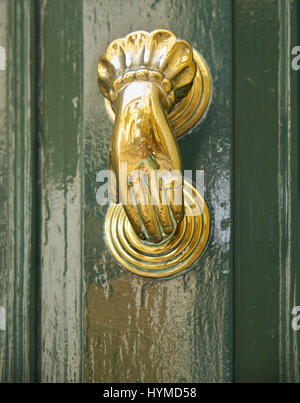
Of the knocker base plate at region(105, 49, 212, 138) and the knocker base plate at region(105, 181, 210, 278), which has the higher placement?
the knocker base plate at region(105, 49, 212, 138)

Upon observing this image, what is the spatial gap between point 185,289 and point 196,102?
0.61 feet

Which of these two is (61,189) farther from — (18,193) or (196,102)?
(196,102)

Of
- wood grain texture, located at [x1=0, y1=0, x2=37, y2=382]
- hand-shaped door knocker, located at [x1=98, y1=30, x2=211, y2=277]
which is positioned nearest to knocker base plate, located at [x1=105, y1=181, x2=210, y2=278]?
hand-shaped door knocker, located at [x1=98, y1=30, x2=211, y2=277]

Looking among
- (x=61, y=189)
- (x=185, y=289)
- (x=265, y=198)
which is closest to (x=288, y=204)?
(x=265, y=198)

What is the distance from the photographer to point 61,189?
0.39 metres

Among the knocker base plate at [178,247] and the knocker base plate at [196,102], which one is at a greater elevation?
the knocker base plate at [196,102]

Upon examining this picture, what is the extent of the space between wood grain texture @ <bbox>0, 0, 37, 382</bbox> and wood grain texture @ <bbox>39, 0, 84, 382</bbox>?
0.01m

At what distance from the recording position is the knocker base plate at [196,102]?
13.7 inches

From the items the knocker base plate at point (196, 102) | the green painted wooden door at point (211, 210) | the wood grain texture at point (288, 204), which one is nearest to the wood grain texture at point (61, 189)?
the green painted wooden door at point (211, 210)

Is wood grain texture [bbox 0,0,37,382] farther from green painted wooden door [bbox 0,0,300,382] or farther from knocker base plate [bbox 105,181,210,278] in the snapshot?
knocker base plate [bbox 105,181,210,278]

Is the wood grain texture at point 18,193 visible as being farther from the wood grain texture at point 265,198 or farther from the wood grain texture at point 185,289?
the wood grain texture at point 265,198

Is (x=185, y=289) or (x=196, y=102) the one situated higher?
(x=196, y=102)

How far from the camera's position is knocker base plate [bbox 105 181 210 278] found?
1.14ft
